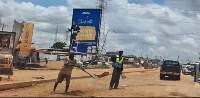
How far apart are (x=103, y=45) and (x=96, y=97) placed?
4235 centimetres

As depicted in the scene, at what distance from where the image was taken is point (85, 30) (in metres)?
45.3

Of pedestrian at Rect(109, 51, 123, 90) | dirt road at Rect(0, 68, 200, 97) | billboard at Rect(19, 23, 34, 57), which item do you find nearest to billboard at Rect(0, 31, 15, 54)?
dirt road at Rect(0, 68, 200, 97)

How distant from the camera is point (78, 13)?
4603 cm

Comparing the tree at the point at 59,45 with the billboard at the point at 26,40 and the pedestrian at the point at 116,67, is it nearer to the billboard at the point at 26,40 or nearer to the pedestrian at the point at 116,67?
the billboard at the point at 26,40

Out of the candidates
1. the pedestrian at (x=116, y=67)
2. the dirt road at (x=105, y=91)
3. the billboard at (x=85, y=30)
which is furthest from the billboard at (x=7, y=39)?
the billboard at (x=85, y=30)

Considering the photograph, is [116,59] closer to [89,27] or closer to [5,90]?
[5,90]

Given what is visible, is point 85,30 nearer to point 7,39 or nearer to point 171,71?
→ point 171,71

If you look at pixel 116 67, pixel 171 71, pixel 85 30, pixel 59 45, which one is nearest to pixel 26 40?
pixel 85 30

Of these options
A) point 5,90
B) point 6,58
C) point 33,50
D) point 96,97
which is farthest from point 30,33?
point 96,97

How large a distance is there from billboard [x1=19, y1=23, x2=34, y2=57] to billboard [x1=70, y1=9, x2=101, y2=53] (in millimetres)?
9892

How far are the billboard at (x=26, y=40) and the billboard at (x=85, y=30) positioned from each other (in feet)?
32.5

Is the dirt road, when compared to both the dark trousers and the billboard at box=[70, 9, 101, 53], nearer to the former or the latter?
the dark trousers

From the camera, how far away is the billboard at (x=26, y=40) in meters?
36.3

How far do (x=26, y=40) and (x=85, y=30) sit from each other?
10788 millimetres
